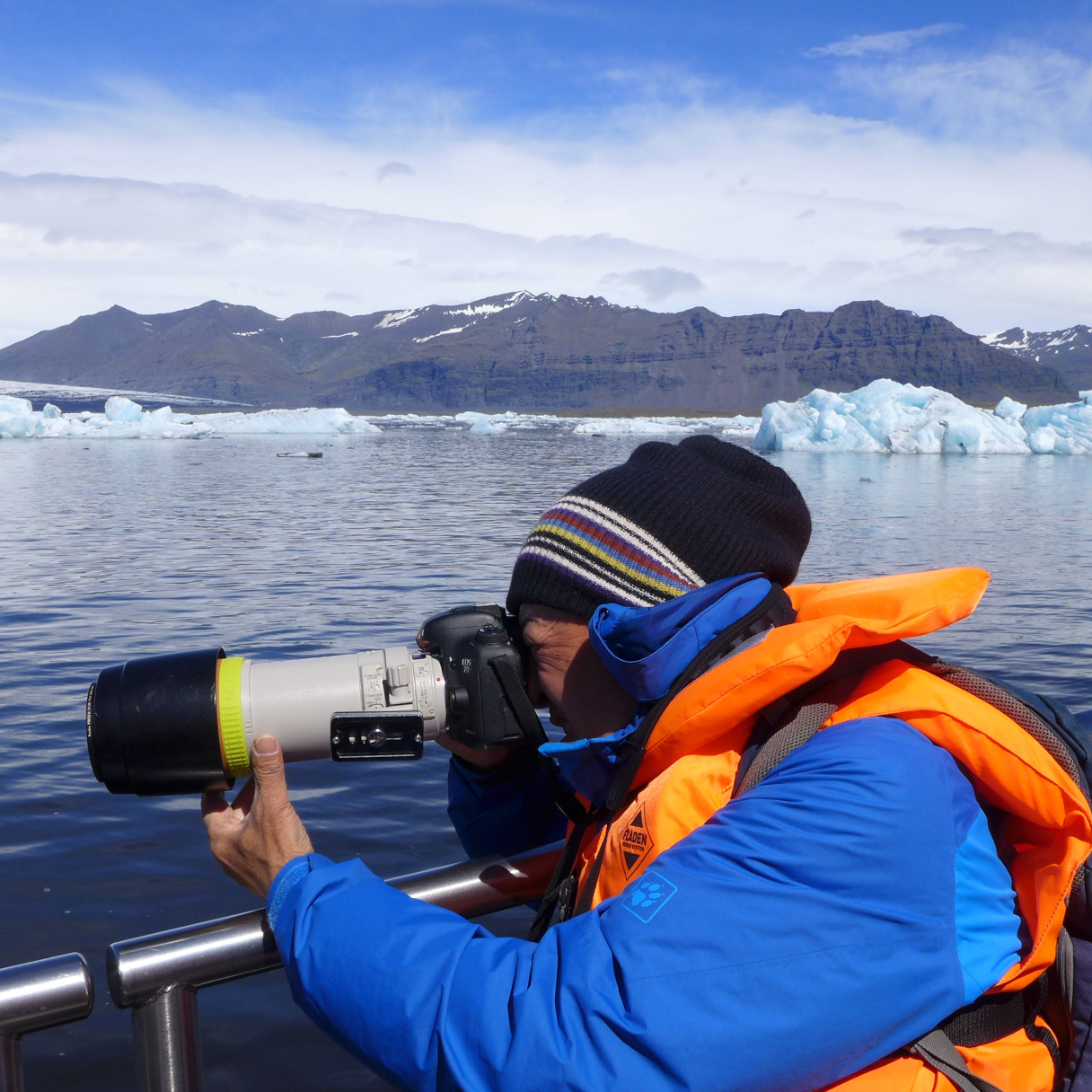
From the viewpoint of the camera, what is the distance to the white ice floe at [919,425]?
41.8 metres

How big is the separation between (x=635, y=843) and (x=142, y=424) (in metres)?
61.1

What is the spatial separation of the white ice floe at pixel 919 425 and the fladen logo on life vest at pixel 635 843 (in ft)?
142

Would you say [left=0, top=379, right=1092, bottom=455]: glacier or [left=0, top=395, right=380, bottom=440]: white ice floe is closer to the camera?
[left=0, top=379, right=1092, bottom=455]: glacier

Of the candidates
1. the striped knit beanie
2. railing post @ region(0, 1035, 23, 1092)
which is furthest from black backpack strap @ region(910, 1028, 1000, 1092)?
railing post @ region(0, 1035, 23, 1092)

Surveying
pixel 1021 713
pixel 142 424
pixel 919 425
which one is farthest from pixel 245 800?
pixel 142 424

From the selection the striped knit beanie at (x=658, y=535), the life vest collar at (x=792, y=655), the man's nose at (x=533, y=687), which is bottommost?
the man's nose at (x=533, y=687)

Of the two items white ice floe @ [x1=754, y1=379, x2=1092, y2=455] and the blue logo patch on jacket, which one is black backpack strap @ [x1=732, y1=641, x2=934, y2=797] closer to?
the blue logo patch on jacket

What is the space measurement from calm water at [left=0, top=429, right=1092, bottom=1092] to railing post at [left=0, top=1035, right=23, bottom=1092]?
191 centimetres

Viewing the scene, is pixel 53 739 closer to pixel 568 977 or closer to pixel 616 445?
pixel 568 977

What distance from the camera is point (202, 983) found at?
51.3 inches

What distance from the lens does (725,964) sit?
0.98m

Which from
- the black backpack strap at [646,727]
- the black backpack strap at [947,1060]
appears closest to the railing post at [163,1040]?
the black backpack strap at [646,727]

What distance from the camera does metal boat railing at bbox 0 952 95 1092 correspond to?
46.6 inches

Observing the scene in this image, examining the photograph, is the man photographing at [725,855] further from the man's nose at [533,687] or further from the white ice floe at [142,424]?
the white ice floe at [142,424]
